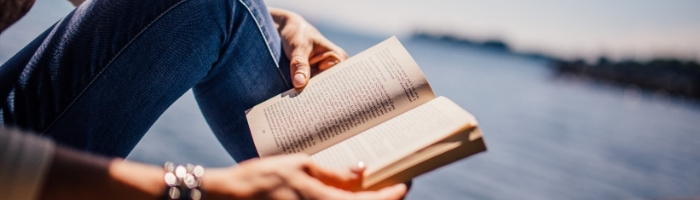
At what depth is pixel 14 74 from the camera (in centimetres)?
66

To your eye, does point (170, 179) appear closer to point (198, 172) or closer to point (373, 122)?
point (198, 172)

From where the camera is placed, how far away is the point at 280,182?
0.49 metres

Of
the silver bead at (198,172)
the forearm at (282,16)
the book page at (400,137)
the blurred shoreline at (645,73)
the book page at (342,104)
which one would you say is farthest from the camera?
the blurred shoreline at (645,73)

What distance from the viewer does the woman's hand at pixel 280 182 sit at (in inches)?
18.6

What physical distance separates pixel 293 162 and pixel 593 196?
14.4ft

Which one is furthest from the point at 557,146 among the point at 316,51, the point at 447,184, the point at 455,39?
the point at 455,39

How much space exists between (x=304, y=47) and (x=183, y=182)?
0.52 meters

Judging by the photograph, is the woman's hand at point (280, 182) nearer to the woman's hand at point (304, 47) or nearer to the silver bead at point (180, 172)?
the silver bead at point (180, 172)

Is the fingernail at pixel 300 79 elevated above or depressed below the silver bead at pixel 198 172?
below

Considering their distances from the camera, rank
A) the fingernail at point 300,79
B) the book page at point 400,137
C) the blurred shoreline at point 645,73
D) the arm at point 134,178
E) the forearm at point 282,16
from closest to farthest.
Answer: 1. the arm at point 134,178
2. the book page at point 400,137
3. the fingernail at point 300,79
4. the forearm at point 282,16
5. the blurred shoreline at point 645,73

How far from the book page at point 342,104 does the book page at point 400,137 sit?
0.03 metres

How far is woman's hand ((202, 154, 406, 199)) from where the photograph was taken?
47 cm

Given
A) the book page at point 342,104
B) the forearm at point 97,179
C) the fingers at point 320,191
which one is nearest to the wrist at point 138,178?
the forearm at point 97,179

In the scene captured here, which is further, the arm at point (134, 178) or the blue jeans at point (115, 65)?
the blue jeans at point (115, 65)
